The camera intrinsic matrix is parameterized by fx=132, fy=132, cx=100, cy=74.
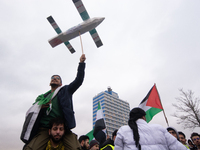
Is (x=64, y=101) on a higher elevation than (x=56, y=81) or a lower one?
lower

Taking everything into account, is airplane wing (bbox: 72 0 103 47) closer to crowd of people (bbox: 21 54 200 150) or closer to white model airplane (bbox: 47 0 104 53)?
white model airplane (bbox: 47 0 104 53)

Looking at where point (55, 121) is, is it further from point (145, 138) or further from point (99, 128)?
point (99, 128)

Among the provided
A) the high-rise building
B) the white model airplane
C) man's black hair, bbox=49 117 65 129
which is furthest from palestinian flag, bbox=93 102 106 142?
the high-rise building

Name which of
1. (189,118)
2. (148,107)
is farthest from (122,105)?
(148,107)

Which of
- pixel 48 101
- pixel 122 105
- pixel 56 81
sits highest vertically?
pixel 122 105

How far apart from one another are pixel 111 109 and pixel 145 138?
76.7 meters

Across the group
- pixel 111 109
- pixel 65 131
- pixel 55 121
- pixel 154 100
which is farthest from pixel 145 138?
pixel 111 109

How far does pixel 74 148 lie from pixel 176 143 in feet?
5.28

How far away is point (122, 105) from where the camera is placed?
89000mm

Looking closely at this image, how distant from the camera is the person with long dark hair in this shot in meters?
2.11

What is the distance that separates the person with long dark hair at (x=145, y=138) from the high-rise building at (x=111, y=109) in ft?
224

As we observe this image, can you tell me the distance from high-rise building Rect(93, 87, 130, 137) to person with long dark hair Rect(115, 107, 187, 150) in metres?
68.3

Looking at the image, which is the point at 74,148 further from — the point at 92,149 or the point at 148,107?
the point at 148,107

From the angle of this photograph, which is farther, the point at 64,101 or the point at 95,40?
the point at 95,40
